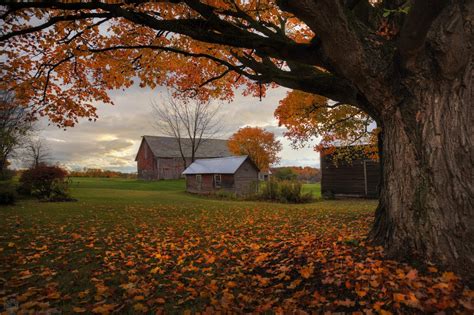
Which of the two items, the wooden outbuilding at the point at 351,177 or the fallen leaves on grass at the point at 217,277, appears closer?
the fallen leaves on grass at the point at 217,277

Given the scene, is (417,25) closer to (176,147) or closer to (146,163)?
(176,147)

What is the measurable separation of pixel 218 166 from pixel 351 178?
1587 cm

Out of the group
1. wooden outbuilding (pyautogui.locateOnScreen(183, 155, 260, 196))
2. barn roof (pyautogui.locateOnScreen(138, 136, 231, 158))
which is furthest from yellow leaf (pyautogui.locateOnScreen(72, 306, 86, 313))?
barn roof (pyautogui.locateOnScreen(138, 136, 231, 158))

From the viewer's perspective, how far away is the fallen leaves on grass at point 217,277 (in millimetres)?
3492

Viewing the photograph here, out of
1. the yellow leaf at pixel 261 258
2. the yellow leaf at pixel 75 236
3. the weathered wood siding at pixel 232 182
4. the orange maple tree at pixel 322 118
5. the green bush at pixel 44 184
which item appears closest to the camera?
the yellow leaf at pixel 261 258

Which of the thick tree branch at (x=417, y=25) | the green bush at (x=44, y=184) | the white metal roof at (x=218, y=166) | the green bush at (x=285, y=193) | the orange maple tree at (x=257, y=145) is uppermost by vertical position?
the orange maple tree at (x=257, y=145)

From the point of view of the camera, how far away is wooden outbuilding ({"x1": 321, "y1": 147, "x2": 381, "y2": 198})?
24594 millimetres

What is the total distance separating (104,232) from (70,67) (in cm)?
584

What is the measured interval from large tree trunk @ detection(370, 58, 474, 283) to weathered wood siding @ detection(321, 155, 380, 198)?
2136cm

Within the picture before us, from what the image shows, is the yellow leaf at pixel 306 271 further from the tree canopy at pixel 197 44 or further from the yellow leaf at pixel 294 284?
the tree canopy at pixel 197 44

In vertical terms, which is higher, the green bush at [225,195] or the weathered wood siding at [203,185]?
the weathered wood siding at [203,185]

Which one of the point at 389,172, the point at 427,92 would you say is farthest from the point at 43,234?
the point at 427,92

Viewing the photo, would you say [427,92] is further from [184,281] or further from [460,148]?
[184,281]

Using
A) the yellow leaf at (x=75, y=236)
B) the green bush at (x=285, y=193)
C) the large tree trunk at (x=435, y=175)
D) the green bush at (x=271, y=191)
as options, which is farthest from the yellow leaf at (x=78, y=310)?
the green bush at (x=271, y=191)
